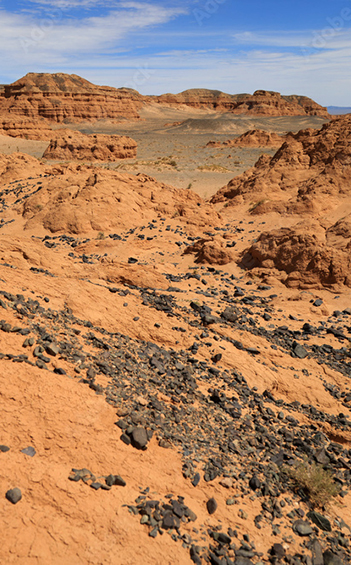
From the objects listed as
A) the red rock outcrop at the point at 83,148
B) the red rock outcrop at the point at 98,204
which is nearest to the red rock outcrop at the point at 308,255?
the red rock outcrop at the point at 98,204

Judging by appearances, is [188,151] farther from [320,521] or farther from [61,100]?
[320,521]

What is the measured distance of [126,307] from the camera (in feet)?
23.6

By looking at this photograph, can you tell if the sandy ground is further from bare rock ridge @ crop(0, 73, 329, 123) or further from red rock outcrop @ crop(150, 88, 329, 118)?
red rock outcrop @ crop(150, 88, 329, 118)

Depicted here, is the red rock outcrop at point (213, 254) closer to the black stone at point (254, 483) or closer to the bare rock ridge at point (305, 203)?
the bare rock ridge at point (305, 203)

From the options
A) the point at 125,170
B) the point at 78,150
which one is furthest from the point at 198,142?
the point at 125,170

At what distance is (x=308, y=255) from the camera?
1044 centimetres

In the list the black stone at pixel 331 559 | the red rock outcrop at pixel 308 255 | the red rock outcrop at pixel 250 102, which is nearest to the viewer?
the black stone at pixel 331 559

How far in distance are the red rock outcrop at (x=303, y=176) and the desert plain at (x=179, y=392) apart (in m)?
0.16

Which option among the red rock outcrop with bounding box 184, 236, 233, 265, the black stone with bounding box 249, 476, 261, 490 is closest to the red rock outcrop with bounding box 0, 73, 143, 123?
the red rock outcrop with bounding box 184, 236, 233, 265

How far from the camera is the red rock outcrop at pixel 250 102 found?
10938cm

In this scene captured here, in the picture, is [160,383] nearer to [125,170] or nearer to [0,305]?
[0,305]

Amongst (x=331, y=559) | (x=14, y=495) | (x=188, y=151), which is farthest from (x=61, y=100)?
(x=331, y=559)

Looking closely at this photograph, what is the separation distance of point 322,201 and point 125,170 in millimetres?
17670

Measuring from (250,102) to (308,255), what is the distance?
11626 cm
